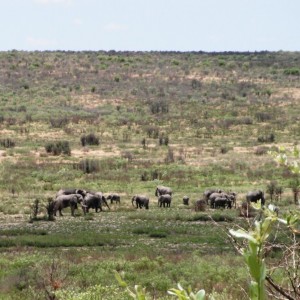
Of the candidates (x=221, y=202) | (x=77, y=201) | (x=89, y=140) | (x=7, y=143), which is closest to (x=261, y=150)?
(x=89, y=140)

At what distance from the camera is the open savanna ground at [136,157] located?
15.2 meters

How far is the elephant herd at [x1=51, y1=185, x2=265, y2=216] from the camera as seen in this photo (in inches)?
1063

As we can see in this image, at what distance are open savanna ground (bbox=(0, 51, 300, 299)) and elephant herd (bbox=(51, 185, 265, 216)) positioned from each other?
522 millimetres

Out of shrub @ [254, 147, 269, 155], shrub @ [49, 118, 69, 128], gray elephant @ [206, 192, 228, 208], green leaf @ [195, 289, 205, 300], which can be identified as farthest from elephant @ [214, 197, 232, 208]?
shrub @ [49, 118, 69, 128]

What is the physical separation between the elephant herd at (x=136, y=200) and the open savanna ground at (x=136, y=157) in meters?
0.52

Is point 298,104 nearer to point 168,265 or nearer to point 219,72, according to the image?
point 219,72

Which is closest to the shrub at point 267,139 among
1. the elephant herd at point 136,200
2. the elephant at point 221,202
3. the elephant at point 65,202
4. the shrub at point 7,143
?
the shrub at point 7,143

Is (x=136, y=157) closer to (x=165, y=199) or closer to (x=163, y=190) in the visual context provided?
(x=163, y=190)

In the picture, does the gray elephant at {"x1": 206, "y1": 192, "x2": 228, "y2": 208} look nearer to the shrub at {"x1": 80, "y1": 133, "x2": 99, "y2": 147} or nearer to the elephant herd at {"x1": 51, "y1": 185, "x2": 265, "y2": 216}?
the elephant herd at {"x1": 51, "y1": 185, "x2": 265, "y2": 216}

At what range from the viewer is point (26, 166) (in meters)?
38.3

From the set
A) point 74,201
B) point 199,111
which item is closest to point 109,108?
point 199,111

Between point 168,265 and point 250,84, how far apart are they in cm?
6137

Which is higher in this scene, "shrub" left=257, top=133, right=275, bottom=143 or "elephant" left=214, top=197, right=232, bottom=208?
"elephant" left=214, top=197, right=232, bottom=208

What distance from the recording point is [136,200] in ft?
92.8
